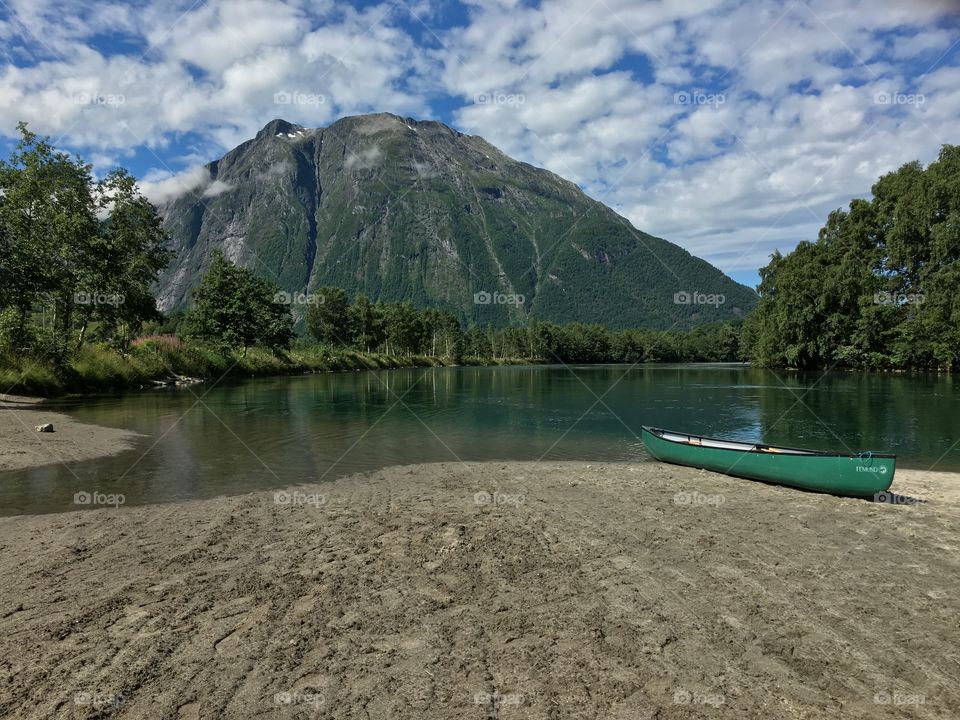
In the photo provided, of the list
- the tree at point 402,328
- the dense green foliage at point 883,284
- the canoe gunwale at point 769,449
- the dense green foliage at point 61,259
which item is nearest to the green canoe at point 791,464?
the canoe gunwale at point 769,449

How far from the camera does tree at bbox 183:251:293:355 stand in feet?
270

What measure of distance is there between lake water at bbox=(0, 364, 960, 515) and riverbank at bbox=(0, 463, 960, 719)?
4094mm

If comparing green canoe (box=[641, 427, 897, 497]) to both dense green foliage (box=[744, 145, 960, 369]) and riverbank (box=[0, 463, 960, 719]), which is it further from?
dense green foliage (box=[744, 145, 960, 369])

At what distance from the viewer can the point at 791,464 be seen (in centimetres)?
1609

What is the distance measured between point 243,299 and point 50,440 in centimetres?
6772

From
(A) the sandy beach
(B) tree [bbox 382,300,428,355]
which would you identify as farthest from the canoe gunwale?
(B) tree [bbox 382,300,428,355]

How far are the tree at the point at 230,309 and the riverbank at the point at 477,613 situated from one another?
75.8m

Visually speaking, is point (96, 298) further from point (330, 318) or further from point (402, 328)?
point (402, 328)

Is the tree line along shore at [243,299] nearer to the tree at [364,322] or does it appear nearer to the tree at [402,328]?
the tree at [364,322]

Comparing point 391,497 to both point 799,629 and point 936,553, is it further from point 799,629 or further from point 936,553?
point 936,553

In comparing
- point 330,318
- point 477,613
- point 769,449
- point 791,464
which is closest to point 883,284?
point 769,449

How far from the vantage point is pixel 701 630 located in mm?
7414

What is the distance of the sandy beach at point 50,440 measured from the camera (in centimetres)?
1834

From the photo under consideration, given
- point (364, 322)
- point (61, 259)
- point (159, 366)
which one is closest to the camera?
point (61, 259)
